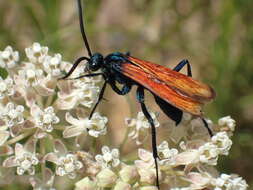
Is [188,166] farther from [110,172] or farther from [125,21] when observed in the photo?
[125,21]

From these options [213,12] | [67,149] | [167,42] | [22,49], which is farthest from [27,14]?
[67,149]

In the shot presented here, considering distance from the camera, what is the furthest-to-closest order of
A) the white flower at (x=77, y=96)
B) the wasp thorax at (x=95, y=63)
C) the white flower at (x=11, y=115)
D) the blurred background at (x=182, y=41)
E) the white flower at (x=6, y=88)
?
the blurred background at (x=182, y=41)
the wasp thorax at (x=95, y=63)
the white flower at (x=77, y=96)
the white flower at (x=6, y=88)
the white flower at (x=11, y=115)

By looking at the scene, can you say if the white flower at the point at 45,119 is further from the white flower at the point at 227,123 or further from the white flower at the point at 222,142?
the white flower at the point at 227,123

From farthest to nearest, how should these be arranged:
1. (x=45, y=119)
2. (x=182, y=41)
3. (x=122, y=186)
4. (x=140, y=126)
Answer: (x=182, y=41), (x=140, y=126), (x=45, y=119), (x=122, y=186)

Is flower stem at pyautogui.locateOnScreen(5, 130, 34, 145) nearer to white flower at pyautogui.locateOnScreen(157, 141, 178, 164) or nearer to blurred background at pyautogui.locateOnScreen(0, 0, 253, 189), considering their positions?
white flower at pyautogui.locateOnScreen(157, 141, 178, 164)

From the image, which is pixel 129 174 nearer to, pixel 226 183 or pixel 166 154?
pixel 166 154

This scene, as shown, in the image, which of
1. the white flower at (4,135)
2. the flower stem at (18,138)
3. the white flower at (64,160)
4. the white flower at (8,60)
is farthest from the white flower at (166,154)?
the white flower at (8,60)

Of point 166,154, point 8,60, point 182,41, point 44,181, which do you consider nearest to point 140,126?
point 166,154
